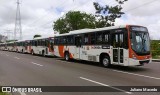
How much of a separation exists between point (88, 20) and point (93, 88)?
247 feet

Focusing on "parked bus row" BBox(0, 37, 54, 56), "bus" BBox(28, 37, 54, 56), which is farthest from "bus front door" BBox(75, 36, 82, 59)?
"parked bus row" BBox(0, 37, 54, 56)

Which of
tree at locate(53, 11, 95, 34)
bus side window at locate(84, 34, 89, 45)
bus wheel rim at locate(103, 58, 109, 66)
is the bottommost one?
bus wheel rim at locate(103, 58, 109, 66)

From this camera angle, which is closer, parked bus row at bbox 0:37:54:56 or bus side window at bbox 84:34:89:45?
bus side window at bbox 84:34:89:45

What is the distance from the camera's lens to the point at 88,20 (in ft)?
A: 278

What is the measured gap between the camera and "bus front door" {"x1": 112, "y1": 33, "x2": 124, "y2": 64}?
54.6ft

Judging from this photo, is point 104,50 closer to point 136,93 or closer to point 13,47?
point 136,93

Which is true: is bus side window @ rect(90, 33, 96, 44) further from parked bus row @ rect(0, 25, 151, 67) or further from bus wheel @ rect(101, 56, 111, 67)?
bus wheel @ rect(101, 56, 111, 67)

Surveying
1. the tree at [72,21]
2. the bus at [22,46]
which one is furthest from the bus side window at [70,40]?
the tree at [72,21]

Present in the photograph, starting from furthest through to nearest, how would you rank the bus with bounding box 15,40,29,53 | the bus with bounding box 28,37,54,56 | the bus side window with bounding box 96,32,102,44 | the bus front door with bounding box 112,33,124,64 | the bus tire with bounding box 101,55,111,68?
the bus with bounding box 15,40,29,53, the bus with bounding box 28,37,54,56, the bus side window with bounding box 96,32,102,44, the bus tire with bounding box 101,55,111,68, the bus front door with bounding box 112,33,124,64

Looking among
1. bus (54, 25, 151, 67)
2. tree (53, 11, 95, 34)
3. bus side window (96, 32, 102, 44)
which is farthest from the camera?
tree (53, 11, 95, 34)

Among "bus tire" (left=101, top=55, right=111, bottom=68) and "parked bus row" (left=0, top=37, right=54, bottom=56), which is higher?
"parked bus row" (left=0, top=37, right=54, bottom=56)


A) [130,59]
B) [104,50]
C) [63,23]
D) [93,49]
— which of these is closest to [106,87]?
[130,59]

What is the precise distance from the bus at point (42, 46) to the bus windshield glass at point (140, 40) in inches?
629

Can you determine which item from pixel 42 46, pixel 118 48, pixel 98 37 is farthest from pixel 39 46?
pixel 118 48
